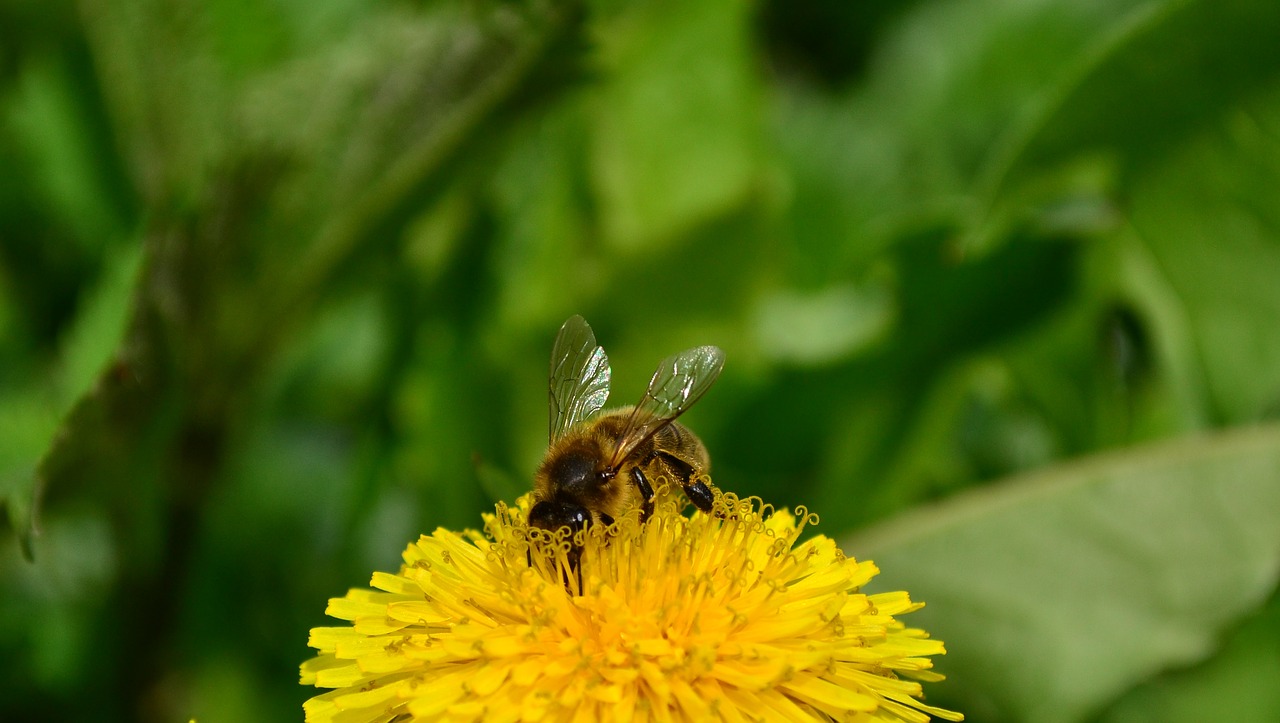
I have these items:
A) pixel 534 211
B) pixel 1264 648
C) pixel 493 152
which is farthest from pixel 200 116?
pixel 1264 648

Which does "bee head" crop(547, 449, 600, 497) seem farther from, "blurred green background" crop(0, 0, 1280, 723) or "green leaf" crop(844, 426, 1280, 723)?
"green leaf" crop(844, 426, 1280, 723)

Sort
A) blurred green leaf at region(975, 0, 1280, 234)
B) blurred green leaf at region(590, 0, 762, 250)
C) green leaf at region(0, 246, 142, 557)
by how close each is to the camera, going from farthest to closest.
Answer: blurred green leaf at region(590, 0, 762, 250)
blurred green leaf at region(975, 0, 1280, 234)
green leaf at region(0, 246, 142, 557)

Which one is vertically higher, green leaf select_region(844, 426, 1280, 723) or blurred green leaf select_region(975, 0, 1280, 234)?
blurred green leaf select_region(975, 0, 1280, 234)

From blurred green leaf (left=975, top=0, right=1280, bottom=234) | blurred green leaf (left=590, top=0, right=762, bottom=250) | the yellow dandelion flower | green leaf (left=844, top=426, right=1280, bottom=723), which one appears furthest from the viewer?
blurred green leaf (left=590, top=0, right=762, bottom=250)

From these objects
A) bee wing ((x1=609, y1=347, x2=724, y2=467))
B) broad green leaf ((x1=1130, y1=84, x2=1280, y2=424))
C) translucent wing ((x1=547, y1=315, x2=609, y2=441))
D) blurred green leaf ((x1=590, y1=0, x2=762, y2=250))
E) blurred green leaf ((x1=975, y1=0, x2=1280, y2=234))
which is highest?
blurred green leaf ((x1=590, y1=0, x2=762, y2=250))

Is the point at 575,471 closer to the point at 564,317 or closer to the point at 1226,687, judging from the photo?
the point at 564,317

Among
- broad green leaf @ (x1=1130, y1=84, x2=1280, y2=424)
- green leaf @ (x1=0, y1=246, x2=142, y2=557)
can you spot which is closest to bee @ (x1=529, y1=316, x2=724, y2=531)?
green leaf @ (x1=0, y1=246, x2=142, y2=557)

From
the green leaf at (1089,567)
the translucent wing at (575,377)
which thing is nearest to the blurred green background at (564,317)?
the green leaf at (1089,567)

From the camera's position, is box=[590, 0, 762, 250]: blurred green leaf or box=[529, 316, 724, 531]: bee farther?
box=[590, 0, 762, 250]: blurred green leaf
